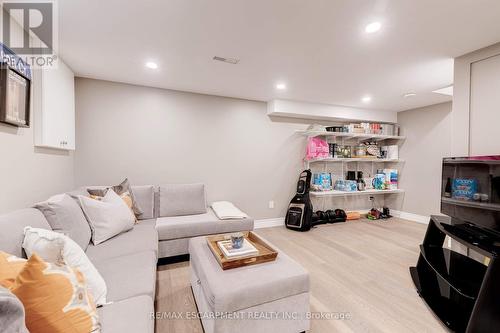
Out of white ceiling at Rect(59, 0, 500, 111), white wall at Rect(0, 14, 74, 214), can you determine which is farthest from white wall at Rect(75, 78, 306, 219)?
white wall at Rect(0, 14, 74, 214)

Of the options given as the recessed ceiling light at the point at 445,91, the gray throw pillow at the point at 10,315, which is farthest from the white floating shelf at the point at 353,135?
the gray throw pillow at the point at 10,315

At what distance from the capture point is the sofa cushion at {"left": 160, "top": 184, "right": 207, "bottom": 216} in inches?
118

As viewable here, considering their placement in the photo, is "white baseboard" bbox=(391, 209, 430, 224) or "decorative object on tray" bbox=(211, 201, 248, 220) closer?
"decorative object on tray" bbox=(211, 201, 248, 220)

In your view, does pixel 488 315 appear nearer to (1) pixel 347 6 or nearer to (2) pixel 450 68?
(1) pixel 347 6

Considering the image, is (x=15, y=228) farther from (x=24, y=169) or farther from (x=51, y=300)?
(x=24, y=169)

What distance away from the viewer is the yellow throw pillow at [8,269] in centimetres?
84

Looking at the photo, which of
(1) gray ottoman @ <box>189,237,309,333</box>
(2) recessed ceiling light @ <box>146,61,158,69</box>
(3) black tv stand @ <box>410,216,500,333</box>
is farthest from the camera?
(2) recessed ceiling light @ <box>146,61,158,69</box>

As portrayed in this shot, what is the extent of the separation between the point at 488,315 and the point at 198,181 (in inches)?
130

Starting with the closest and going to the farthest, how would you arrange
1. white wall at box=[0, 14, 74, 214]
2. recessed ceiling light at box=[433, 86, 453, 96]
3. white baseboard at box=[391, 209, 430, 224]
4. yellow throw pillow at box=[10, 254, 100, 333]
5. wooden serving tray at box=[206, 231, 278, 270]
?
yellow throw pillow at box=[10, 254, 100, 333] → wooden serving tray at box=[206, 231, 278, 270] → white wall at box=[0, 14, 74, 214] → recessed ceiling light at box=[433, 86, 453, 96] → white baseboard at box=[391, 209, 430, 224]

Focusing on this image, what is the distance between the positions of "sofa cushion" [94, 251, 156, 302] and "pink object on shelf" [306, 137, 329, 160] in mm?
3227

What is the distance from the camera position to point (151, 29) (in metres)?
1.88

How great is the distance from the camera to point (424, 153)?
4.42 m

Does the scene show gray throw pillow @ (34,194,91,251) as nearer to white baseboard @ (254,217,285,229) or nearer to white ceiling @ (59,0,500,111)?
white ceiling @ (59,0,500,111)

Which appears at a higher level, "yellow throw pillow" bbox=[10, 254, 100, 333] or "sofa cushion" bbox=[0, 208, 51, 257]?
"sofa cushion" bbox=[0, 208, 51, 257]
